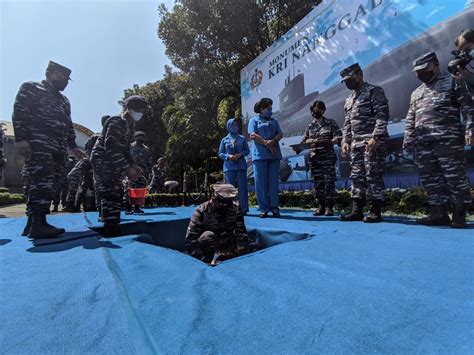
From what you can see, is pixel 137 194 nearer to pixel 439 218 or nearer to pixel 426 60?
pixel 439 218

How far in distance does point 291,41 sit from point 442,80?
4.37m

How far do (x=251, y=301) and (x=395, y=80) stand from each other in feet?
12.5

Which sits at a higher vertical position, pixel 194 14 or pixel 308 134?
pixel 194 14

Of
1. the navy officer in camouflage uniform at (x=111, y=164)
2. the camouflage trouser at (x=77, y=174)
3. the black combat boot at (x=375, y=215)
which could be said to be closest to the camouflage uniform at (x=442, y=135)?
the black combat boot at (x=375, y=215)

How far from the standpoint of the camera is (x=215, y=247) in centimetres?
279

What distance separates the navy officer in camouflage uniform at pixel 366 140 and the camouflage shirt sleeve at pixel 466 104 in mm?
584

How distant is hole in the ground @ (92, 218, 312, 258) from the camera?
9.29ft

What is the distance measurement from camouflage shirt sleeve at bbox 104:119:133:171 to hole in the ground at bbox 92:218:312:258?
764mm

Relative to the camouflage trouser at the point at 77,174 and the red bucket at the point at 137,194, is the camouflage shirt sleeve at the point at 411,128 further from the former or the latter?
the camouflage trouser at the point at 77,174

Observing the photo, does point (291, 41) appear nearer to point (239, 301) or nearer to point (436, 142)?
point (436, 142)

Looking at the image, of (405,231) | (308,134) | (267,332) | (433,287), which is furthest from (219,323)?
(308,134)

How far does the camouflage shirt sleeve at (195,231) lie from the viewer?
9.25 ft

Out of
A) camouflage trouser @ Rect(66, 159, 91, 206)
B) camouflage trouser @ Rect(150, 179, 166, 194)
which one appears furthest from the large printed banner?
camouflage trouser @ Rect(66, 159, 91, 206)

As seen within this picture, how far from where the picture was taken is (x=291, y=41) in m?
6.37
